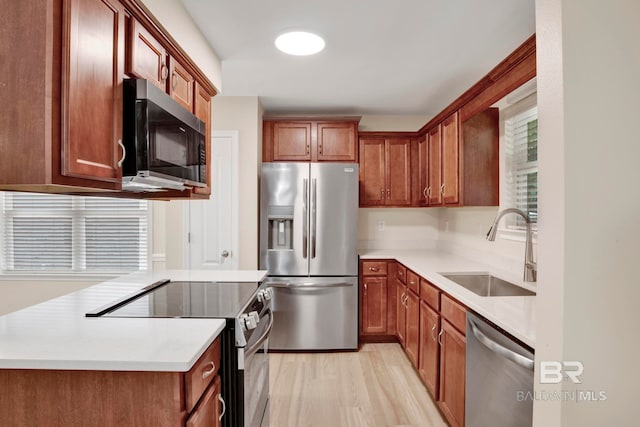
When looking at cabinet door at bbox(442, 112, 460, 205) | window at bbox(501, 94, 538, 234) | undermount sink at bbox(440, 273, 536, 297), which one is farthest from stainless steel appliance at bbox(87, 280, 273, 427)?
window at bbox(501, 94, 538, 234)

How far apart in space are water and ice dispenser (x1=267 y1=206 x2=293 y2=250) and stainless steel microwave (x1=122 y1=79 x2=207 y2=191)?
1.66 m

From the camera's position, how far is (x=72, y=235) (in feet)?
11.8

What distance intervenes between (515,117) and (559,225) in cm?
211

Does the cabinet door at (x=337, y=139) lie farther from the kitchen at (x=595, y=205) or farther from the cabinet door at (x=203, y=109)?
the kitchen at (x=595, y=205)

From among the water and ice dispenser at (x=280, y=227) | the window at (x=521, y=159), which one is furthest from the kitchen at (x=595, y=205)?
the water and ice dispenser at (x=280, y=227)

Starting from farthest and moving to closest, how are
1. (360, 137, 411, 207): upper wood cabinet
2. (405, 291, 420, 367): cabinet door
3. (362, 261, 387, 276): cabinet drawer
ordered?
(360, 137, 411, 207): upper wood cabinet < (362, 261, 387, 276): cabinet drawer < (405, 291, 420, 367): cabinet door

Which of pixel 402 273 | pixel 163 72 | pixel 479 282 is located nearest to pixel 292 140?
pixel 402 273

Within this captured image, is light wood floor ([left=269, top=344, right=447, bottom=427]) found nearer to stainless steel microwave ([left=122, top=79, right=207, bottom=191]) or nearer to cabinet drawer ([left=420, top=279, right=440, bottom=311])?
cabinet drawer ([left=420, top=279, right=440, bottom=311])

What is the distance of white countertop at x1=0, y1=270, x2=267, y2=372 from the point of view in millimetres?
1047

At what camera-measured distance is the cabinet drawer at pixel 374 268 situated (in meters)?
3.57

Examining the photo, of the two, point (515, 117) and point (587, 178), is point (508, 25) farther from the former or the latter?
point (587, 178)

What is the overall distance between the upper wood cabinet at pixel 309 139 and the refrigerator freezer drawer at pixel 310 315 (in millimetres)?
1259

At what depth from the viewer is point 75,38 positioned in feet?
3.80

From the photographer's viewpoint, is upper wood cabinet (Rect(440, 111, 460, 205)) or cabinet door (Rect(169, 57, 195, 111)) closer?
cabinet door (Rect(169, 57, 195, 111))
